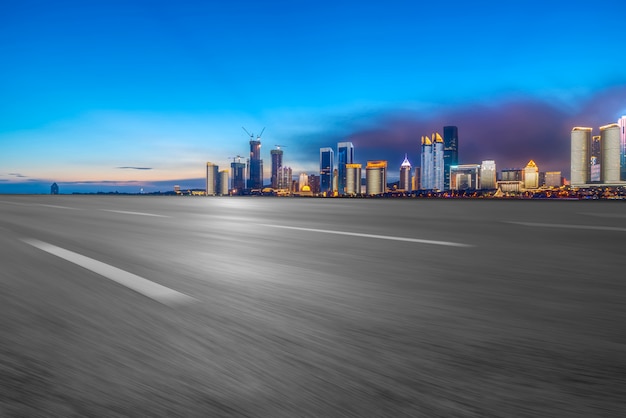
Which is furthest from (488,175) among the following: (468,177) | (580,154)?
(580,154)

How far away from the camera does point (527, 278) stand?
3.37 metres

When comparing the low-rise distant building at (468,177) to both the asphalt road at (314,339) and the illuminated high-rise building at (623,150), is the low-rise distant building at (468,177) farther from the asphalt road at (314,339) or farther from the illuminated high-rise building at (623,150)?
the asphalt road at (314,339)

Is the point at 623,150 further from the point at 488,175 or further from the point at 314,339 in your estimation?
the point at 314,339

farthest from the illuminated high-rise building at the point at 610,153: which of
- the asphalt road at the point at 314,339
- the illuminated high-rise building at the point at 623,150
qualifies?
Result: the asphalt road at the point at 314,339

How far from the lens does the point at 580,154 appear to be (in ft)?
531

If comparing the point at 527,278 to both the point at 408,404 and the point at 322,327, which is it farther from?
the point at 408,404

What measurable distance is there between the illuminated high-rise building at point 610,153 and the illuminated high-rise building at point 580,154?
5.23 metres

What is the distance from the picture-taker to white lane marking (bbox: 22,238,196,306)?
268cm

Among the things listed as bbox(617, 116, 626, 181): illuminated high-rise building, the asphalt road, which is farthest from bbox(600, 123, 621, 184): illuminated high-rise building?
the asphalt road

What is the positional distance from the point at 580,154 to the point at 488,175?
3113cm

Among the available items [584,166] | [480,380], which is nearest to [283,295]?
[480,380]

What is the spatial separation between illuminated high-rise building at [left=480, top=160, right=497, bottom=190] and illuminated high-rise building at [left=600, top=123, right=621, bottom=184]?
34.9 metres

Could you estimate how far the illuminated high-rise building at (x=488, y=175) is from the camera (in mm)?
174500

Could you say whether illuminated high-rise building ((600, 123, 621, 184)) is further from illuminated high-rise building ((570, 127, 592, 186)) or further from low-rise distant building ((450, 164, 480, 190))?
low-rise distant building ((450, 164, 480, 190))
